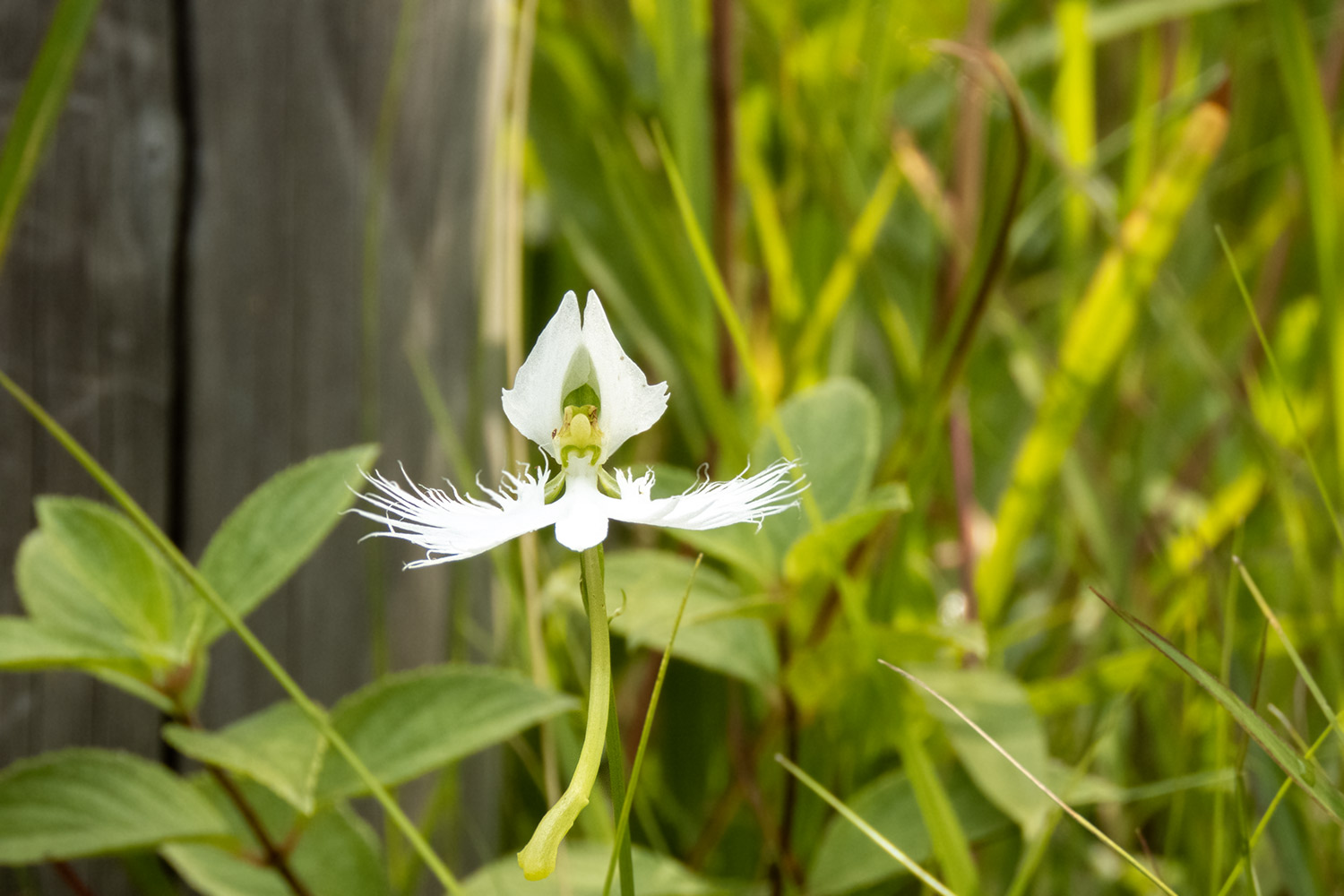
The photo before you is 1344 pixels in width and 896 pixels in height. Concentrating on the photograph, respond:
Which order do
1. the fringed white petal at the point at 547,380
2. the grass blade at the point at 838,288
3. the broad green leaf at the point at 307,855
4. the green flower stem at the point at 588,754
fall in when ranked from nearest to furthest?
1. the green flower stem at the point at 588,754
2. the fringed white petal at the point at 547,380
3. the broad green leaf at the point at 307,855
4. the grass blade at the point at 838,288

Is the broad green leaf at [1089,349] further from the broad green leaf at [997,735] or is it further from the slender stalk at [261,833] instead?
the slender stalk at [261,833]

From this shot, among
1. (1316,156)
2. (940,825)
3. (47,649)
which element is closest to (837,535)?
(940,825)

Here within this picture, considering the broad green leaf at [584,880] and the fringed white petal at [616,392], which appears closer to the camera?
the fringed white petal at [616,392]

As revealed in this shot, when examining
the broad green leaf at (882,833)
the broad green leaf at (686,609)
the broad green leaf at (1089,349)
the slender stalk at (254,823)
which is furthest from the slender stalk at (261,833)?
the broad green leaf at (1089,349)

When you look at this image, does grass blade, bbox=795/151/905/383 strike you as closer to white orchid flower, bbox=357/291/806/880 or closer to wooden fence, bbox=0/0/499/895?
wooden fence, bbox=0/0/499/895

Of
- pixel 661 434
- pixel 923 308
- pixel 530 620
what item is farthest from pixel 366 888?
pixel 923 308

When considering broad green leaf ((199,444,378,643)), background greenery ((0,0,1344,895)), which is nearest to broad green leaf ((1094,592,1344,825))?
background greenery ((0,0,1344,895))

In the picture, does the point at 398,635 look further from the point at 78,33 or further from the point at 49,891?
the point at 78,33
